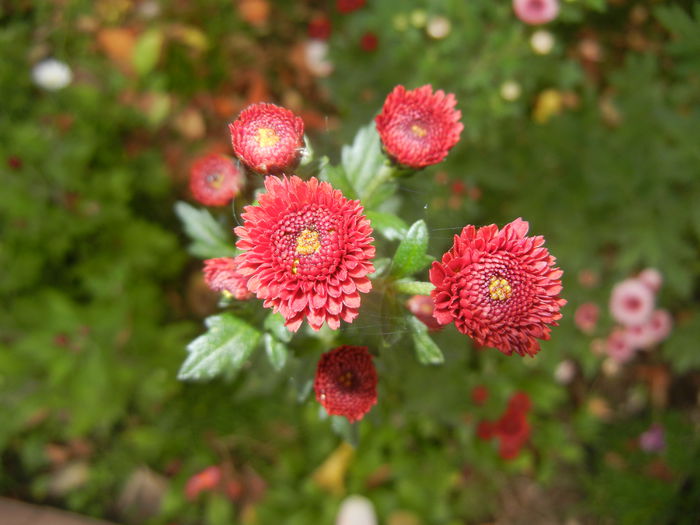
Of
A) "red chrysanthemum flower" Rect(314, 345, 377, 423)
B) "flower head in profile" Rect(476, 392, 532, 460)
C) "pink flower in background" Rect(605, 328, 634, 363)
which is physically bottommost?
"flower head in profile" Rect(476, 392, 532, 460)

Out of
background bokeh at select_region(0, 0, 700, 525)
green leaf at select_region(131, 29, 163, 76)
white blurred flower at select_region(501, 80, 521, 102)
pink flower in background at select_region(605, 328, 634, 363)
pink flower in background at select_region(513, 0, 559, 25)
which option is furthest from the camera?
green leaf at select_region(131, 29, 163, 76)

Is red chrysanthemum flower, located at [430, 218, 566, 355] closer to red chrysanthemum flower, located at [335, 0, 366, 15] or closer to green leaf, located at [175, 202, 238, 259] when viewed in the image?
green leaf, located at [175, 202, 238, 259]

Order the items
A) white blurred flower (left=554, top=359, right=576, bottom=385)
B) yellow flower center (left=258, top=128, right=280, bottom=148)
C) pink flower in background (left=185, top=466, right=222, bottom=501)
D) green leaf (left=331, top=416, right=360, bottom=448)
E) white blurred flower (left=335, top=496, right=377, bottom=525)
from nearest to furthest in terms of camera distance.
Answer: yellow flower center (left=258, top=128, right=280, bottom=148), green leaf (left=331, top=416, right=360, bottom=448), white blurred flower (left=335, top=496, right=377, bottom=525), pink flower in background (left=185, top=466, right=222, bottom=501), white blurred flower (left=554, top=359, right=576, bottom=385)

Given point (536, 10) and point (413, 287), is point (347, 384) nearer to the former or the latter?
point (413, 287)

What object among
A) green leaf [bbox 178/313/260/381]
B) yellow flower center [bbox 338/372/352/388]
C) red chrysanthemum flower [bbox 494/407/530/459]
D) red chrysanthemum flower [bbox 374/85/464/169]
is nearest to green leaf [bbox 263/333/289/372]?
green leaf [bbox 178/313/260/381]

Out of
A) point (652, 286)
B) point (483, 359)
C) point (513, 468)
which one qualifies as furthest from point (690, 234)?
point (513, 468)

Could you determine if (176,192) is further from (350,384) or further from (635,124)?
(635,124)

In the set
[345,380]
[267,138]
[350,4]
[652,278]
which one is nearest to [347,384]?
[345,380]
